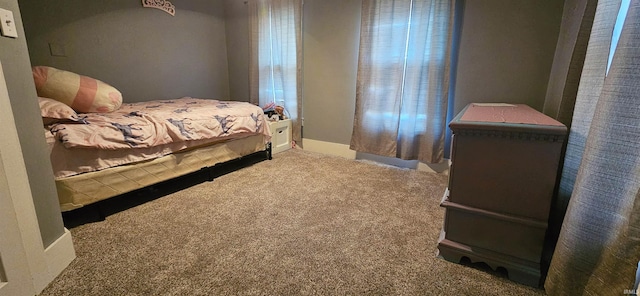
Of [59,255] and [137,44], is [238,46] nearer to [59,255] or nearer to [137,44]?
[137,44]

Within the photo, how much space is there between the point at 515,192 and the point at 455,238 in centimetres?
37

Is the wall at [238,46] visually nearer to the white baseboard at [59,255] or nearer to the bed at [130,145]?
the bed at [130,145]

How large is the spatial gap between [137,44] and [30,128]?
2427 mm

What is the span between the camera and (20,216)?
1.13 meters

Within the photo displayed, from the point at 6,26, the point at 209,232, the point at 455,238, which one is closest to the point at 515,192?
the point at 455,238

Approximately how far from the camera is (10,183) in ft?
3.57

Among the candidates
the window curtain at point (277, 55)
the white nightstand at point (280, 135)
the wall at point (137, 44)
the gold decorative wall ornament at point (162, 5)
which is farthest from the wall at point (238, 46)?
the white nightstand at point (280, 135)

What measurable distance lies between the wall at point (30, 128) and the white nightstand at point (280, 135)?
7.05 ft

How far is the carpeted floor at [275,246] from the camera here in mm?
1248

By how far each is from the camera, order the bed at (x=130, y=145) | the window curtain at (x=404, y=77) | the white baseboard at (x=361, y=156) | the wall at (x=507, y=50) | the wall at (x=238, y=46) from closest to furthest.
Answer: the bed at (x=130, y=145)
the wall at (x=507, y=50)
the window curtain at (x=404, y=77)
the white baseboard at (x=361, y=156)
the wall at (x=238, y=46)

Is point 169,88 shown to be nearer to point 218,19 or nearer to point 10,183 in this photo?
point 218,19

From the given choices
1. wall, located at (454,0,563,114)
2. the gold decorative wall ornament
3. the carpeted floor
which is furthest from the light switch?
wall, located at (454,0,563,114)

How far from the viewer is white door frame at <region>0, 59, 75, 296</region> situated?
1049mm

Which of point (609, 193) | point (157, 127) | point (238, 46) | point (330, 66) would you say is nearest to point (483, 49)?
point (330, 66)
